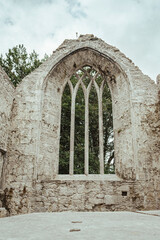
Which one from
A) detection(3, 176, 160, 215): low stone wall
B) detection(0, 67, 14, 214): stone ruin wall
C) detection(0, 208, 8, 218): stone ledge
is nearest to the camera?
detection(0, 208, 8, 218): stone ledge

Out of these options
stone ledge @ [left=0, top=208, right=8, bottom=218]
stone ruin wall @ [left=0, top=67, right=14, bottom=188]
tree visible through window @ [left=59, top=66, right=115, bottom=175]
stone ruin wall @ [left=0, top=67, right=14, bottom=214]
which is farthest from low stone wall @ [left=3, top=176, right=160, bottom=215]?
tree visible through window @ [left=59, top=66, right=115, bottom=175]

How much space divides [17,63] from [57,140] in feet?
19.4

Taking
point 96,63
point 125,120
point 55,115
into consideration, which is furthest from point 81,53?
point 125,120

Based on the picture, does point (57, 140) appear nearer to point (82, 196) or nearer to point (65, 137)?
point (82, 196)

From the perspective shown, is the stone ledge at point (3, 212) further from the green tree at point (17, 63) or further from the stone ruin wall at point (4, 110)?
the green tree at point (17, 63)

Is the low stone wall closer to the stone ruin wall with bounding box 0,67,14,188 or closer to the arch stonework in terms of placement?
the arch stonework

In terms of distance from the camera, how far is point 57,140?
5414 millimetres

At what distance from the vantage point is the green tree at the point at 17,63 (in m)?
9.35

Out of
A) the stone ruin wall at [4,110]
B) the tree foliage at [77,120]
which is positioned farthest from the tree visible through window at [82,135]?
the stone ruin wall at [4,110]

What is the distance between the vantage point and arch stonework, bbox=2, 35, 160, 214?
4.45 metres

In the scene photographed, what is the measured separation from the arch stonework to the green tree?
3952 millimetres

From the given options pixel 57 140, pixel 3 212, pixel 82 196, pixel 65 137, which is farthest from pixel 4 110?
pixel 65 137

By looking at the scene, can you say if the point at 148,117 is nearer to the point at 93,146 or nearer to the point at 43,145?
the point at 43,145

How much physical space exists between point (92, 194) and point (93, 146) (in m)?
4.40
